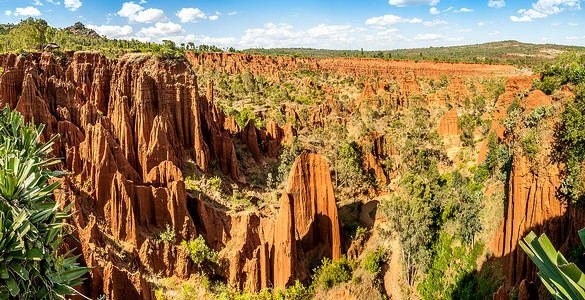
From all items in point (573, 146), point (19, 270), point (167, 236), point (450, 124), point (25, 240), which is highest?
point (25, 240)

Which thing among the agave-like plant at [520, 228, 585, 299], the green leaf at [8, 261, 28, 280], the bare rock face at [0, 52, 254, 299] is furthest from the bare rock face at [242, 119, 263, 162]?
the agave-like plant at [520, 228, 585, 299]

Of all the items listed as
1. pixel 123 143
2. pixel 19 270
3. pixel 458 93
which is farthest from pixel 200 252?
pixel 458 93

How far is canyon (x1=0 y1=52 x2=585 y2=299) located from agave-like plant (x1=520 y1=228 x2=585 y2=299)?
9219mm

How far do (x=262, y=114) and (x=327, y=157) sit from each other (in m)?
26.4

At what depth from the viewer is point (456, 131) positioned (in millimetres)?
55469

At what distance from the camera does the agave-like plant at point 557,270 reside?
3.16m

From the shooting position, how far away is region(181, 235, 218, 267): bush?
22.5 metres

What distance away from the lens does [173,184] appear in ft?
Result: 79.4

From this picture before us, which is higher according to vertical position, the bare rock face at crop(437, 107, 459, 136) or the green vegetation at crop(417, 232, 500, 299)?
the bare rock face at crop(437, 107, 459, 136)

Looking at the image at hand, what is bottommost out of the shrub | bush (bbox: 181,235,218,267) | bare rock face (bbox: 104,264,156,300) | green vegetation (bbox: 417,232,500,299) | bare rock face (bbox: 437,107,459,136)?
green vegetation (bbox: 417,232,500,299)

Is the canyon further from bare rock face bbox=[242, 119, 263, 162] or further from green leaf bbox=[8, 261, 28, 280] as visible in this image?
green leaf bbox=[8, 261, 28, 280]

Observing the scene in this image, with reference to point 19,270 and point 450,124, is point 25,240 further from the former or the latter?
point 450,124

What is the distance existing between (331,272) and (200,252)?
892 centimetres

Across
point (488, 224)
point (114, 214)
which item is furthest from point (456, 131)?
point (114, 214)
